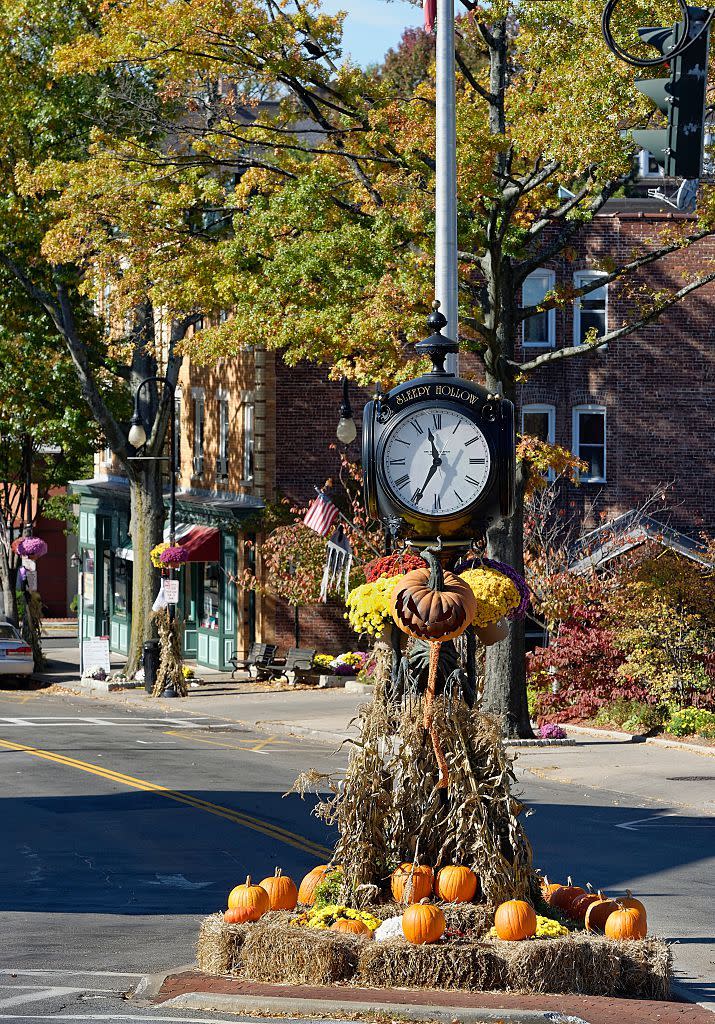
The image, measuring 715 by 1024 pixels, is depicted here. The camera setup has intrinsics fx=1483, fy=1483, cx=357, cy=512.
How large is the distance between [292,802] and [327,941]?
8986 millimetres

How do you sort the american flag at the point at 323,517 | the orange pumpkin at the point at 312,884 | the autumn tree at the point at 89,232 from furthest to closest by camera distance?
1. the american flag at the point at 323,517
2. the autumn tree at the point at 89,232
3. the orange pumpkin at the point at 312,884

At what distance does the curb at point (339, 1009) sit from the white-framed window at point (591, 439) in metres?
29.2

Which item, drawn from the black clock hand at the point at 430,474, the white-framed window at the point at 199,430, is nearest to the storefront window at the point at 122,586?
the white-framed window at the point at 199,430

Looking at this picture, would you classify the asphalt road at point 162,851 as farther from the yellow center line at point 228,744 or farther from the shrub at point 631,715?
the shrub at point 631,715

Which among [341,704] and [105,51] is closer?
[105,51]

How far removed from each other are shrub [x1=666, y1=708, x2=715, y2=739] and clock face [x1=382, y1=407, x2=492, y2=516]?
599 inches

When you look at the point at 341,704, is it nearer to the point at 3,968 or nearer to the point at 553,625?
the point at 553,625

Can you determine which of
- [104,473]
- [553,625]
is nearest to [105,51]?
[553,625]

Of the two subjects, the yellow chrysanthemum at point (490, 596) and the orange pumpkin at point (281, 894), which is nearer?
the orange pumpkin at point (281, 894)

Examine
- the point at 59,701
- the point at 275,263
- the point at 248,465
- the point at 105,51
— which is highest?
the point at 105,51

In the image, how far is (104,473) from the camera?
47.8m

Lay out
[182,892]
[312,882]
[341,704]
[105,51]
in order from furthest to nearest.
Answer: [341,704] < [105,51] < [182,892] < [312,882]

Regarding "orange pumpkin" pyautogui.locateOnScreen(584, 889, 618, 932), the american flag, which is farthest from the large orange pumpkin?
the american flag

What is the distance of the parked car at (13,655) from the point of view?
120 feet
